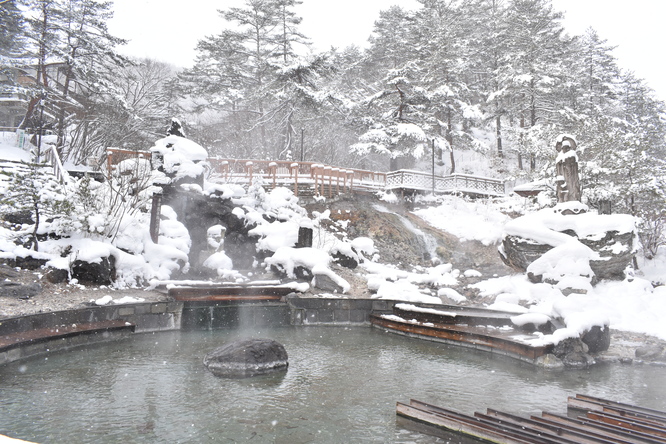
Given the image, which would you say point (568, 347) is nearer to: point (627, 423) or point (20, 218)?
point (627, 423)

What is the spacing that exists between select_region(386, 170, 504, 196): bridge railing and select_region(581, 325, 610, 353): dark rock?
1671 centimetres

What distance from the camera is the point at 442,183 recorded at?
2697 cm

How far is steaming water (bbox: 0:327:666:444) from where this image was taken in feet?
15.6

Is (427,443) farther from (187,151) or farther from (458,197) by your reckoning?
(458,197)

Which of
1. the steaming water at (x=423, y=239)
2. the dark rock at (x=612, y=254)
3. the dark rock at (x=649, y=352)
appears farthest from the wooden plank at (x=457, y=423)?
the steaming water at (x=423, y=239)

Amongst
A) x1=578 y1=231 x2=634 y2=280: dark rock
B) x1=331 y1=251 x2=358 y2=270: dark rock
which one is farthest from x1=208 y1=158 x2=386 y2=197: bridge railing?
x1=578 y1=231 x2=634 y2=280: dark rock

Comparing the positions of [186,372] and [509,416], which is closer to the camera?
[509,416]

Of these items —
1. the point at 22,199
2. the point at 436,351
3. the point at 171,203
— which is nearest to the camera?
the point at 436,351

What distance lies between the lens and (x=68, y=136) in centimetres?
2422

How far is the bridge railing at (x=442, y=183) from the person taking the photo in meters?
25.3

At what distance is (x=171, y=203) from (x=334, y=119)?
1736 cm

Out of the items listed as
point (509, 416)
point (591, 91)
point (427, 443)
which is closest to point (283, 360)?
point (427, 443)

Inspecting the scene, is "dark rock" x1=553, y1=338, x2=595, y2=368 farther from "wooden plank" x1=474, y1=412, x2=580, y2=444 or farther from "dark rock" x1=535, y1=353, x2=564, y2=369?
"wooden plank" x1=474, y1=412, x2=580, y2=444

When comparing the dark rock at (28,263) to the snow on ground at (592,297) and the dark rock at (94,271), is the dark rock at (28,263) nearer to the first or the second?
the dark rock at (94,271)
